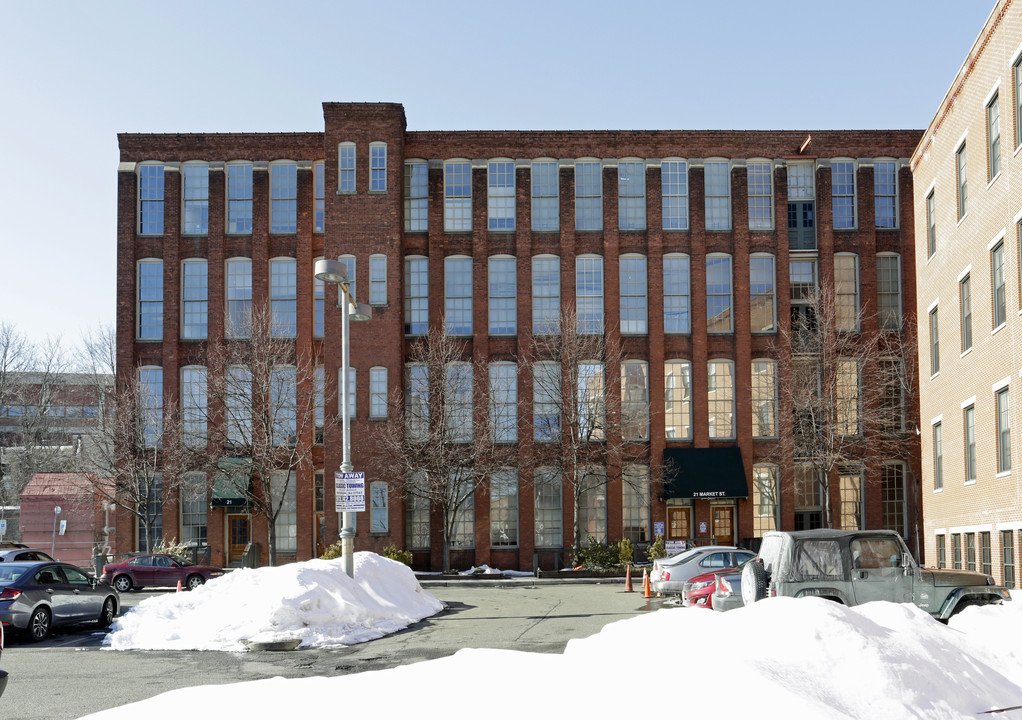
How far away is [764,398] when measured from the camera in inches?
1715

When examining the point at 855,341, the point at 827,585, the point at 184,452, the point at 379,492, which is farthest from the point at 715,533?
the point at 827,585

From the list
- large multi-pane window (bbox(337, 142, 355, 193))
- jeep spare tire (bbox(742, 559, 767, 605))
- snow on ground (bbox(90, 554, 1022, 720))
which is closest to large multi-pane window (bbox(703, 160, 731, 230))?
large multi-pane window (bbox(337, 142, 355, 193))

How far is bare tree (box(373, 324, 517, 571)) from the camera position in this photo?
40938mm

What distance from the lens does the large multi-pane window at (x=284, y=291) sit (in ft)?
147

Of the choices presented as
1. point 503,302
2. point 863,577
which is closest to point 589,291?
point 503,302

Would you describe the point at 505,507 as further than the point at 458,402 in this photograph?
Yes

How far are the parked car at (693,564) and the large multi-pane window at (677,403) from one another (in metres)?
18.6

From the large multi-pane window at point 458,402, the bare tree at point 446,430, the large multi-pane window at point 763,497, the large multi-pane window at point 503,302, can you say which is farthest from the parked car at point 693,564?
the large multi-pane window at point 503,302

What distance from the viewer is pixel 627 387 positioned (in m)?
43.8

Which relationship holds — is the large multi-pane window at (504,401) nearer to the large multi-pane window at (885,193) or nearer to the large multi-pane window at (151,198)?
the large multi-pane window at (151,198)

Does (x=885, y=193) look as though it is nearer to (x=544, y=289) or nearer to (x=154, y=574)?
(x=544, y=289)

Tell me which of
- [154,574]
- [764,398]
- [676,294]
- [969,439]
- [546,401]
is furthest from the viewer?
[676,294]

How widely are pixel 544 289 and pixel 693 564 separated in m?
21.5

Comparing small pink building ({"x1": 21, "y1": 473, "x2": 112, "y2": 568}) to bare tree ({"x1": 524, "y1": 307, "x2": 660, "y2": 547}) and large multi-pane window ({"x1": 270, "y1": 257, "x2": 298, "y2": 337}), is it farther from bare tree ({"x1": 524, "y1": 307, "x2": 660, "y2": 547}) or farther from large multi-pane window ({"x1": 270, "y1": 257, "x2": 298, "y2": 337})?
bare tree ({"x1": 524, "y1": 307, "x2": 660, "y2": 547})
